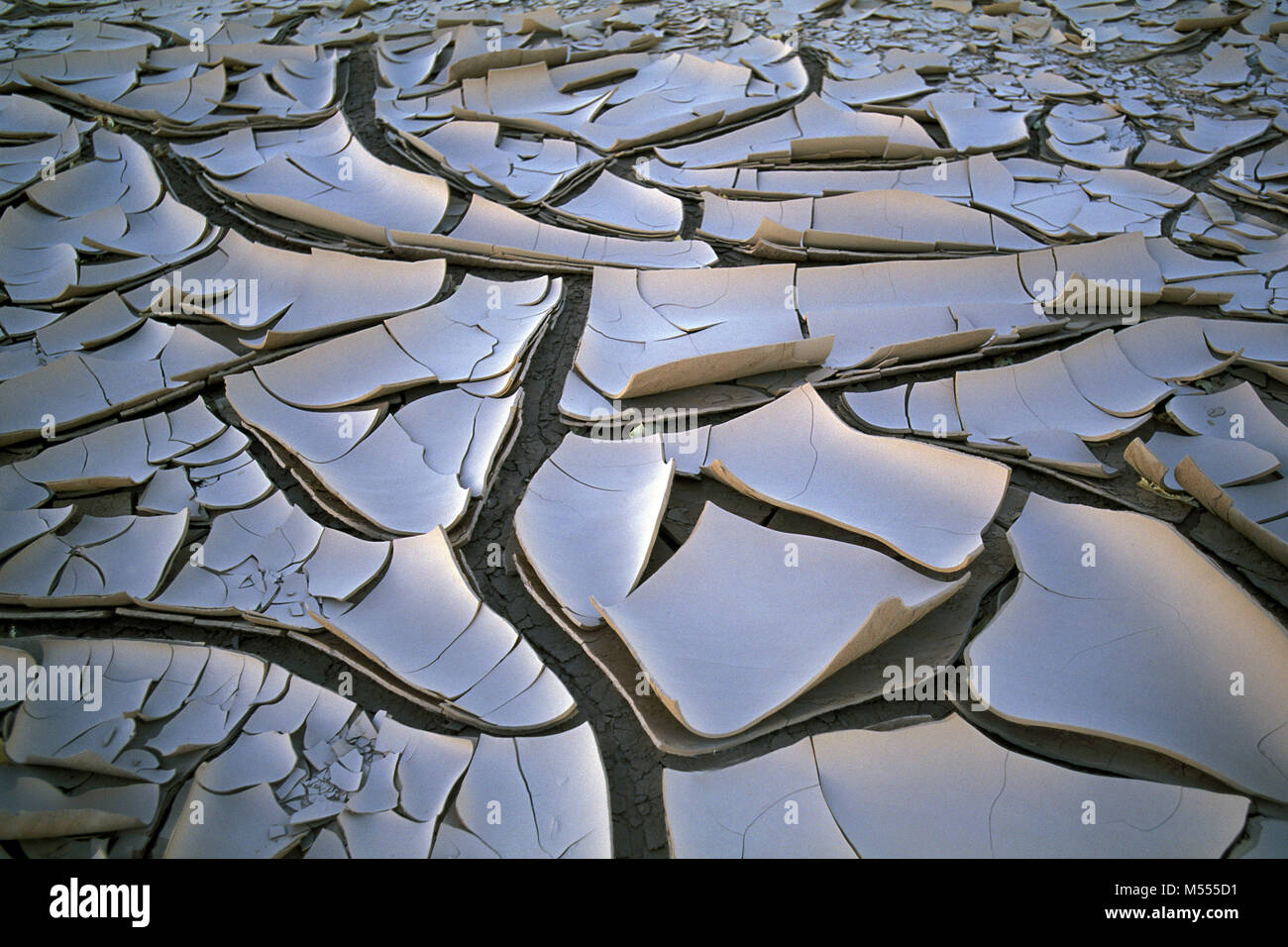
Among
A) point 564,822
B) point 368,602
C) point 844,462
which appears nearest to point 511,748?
point 564,822

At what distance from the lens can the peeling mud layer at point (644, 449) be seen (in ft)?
4.57

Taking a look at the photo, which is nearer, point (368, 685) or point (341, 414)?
point (368, 685)

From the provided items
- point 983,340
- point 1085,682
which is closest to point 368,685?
point 1085,682

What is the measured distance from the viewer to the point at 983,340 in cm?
225

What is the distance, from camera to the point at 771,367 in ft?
7.30

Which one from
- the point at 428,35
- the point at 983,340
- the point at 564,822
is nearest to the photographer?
the point at 564,822

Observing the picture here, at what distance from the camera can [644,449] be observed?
198cm

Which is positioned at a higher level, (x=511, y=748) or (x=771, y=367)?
(x=771, y=367)

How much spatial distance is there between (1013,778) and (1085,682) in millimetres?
225

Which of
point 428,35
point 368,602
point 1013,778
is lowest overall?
point 1013,778

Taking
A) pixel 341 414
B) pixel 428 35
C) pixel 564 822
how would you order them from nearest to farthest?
pixel 564 822 → pixel 341 414 → pixel 428 35

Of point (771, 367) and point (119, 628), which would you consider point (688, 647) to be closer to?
point (771, 367)

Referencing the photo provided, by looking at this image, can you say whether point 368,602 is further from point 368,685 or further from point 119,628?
point 119,628

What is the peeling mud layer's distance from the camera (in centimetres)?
139
